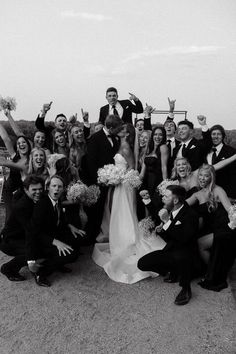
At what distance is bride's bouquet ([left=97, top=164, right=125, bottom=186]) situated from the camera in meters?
6.66

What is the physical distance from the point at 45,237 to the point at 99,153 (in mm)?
2230

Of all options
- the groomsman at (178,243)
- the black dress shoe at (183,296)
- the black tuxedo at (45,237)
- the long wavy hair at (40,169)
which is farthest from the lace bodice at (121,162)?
the black dress shoe at (183,296)

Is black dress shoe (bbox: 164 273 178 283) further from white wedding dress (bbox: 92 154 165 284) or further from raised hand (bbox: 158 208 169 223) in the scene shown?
raised hand (bbox: 158 208 169 223)

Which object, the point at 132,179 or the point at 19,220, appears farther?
the point at 132,179

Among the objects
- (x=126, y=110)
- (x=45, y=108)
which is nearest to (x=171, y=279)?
(x=126, y=110)

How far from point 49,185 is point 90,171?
1.62 meters

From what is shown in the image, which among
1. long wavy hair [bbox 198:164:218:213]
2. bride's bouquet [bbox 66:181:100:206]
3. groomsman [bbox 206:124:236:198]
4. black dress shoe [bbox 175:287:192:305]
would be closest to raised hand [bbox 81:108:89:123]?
bride's bouquet [bbox 66:181:100:206]

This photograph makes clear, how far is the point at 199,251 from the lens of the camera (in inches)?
231

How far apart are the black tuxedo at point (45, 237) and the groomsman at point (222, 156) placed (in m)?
3.14

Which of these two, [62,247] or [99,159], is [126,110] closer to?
[99,159]

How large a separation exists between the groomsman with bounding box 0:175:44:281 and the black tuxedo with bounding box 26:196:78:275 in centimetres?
19

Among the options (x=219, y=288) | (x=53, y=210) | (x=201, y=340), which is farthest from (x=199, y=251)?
(x=53, y=210)

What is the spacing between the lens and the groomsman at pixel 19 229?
5.56m

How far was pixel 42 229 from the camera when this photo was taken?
5637mm
